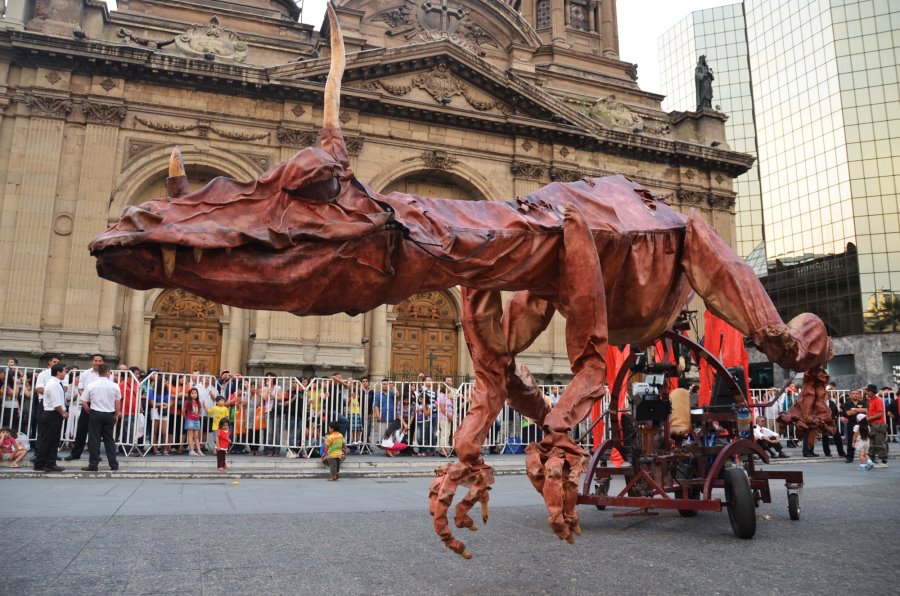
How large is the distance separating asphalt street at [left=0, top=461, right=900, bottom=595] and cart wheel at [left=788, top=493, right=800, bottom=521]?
83 millimetres

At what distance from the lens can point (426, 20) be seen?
29.3 metres

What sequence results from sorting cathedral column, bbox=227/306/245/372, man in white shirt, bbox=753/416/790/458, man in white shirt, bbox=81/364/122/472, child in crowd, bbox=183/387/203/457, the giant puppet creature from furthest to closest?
cathedral column, bbox=227/306/245/372 < man in white shirt, bbox=753/416/790/458 < child in crowd, bbox=183/387/203/457 < man in white shirt, bbox=81/364/122/472 < the giant puppet creature

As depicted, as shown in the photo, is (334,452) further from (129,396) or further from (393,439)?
(129,396)

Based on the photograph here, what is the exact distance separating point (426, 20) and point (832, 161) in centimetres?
3623

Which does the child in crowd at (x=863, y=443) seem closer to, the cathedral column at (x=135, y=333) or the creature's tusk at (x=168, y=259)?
the creature's tusk at (x=168, y=259)

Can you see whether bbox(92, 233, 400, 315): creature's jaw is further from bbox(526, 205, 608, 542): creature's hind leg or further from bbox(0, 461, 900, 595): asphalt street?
bbox(0, 461, 900, 595): asphalt street

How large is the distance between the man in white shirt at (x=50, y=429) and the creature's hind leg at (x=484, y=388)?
9814 millimetres

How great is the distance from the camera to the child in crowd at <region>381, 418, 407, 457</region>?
50.1ft

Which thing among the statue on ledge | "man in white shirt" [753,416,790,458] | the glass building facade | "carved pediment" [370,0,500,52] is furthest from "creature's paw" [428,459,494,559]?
the glass building facade

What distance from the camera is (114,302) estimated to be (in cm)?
2133

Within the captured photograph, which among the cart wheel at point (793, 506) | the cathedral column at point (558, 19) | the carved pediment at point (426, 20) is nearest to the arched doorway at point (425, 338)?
the carved pediment at point (426, 20)

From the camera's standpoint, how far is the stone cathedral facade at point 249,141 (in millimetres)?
21125

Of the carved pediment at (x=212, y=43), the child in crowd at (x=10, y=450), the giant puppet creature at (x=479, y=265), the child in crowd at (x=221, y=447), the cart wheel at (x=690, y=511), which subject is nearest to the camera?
the giant puppet creature at (x=479, y=265)

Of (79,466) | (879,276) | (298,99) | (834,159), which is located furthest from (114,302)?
(834,159)
